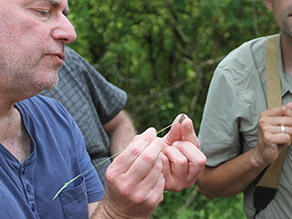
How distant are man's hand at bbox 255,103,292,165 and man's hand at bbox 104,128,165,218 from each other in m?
0.84

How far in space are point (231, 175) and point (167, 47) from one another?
3134 mm

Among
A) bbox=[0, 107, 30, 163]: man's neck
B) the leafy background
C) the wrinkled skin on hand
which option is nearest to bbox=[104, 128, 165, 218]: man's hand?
the wrinkled skin on hand

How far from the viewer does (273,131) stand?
2.10 meters

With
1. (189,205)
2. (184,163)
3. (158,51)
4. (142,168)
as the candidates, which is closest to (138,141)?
(142,168)

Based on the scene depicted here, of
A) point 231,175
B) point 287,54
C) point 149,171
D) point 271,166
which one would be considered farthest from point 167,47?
point 149,171

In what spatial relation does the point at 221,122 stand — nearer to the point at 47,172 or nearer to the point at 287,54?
the point at 287,54

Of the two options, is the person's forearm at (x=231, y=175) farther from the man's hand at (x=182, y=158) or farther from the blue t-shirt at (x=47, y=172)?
the blue t-shirt at (x=47, y=172)

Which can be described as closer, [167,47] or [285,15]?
[285,15]

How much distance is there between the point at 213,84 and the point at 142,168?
1174mm

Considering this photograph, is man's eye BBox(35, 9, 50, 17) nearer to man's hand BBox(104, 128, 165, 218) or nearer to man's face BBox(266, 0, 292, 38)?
man's hand BBox(104, 128, 165, 218)

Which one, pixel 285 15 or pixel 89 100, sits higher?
pixel 285 15

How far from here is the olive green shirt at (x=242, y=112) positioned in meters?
2.23

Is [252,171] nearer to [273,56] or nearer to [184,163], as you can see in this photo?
→ [273,56]

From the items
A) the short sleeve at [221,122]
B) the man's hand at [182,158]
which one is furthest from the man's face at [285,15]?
the man's hand at [182,158]
